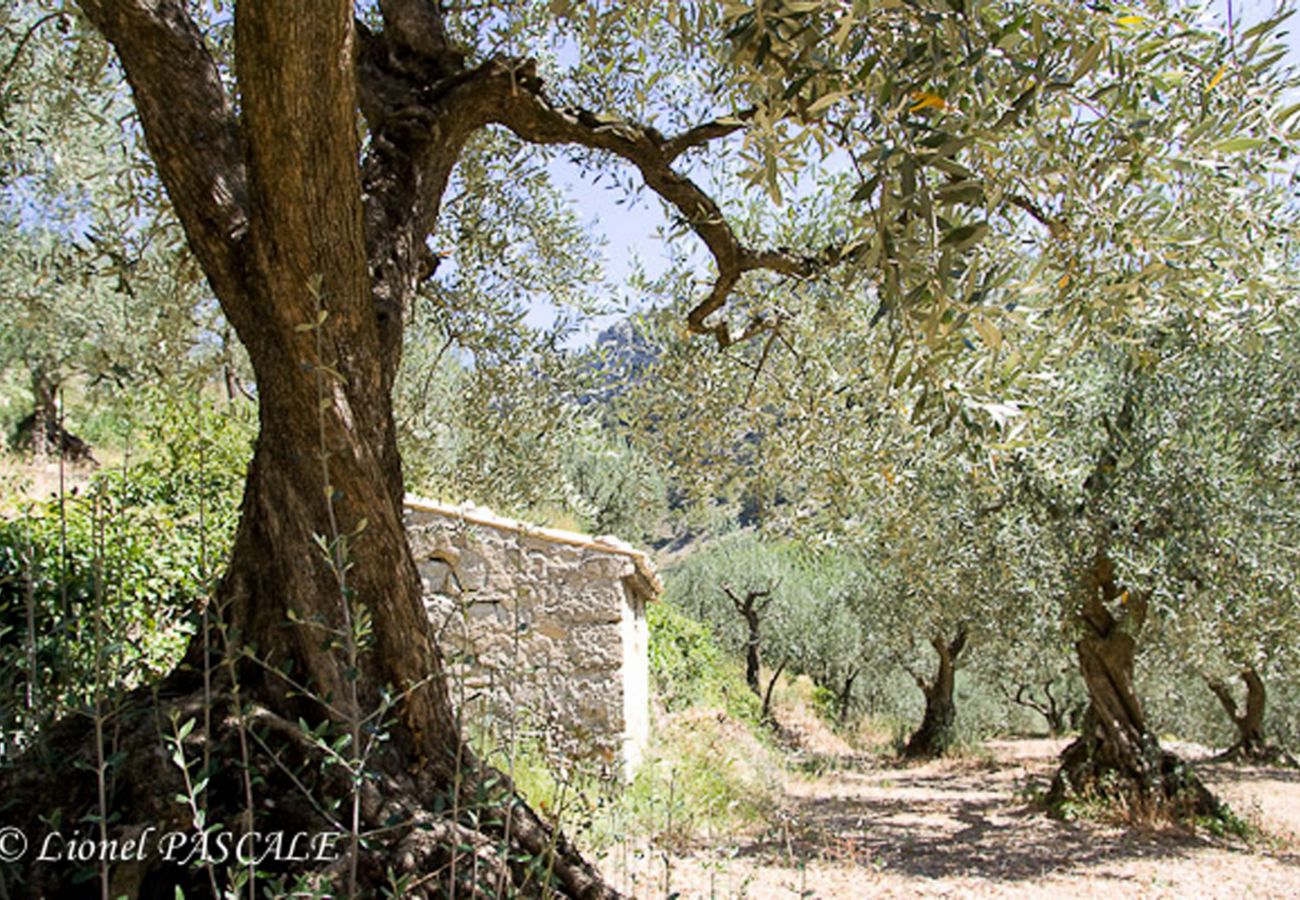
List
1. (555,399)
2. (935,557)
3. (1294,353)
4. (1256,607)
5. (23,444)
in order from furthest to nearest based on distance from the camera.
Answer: (23,444), (935,557), (1256,607), (1294,353), (555,399)

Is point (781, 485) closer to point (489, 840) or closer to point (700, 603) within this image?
point (489, 840)

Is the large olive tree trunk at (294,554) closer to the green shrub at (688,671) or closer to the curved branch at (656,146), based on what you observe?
the curved branch at (656,146)

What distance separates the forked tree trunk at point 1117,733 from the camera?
35.1 feet

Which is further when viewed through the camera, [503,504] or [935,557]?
[935,557]

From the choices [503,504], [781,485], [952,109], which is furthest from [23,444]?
[952,109]

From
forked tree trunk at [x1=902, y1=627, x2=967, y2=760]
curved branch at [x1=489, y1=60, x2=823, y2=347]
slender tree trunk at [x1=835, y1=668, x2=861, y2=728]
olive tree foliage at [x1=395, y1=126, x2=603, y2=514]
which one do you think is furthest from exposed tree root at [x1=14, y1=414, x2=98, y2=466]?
slender tree trunk at [x1=835, y1=668, x2=861, y2=728]

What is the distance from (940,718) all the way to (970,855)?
14009mm

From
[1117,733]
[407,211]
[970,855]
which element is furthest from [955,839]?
[407,211]

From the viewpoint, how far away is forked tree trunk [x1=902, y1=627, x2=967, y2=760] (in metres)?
22.2

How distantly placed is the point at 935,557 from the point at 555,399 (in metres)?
6.91

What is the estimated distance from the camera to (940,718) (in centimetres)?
2275

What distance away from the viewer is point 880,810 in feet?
42.5

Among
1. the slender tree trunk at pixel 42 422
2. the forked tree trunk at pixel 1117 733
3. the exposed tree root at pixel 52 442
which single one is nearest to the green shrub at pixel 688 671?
the forked tree trunk at pixel 1117 733

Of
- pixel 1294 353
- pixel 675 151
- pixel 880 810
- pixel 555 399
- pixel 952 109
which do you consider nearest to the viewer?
pixel 952 109
